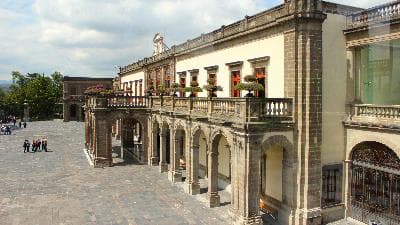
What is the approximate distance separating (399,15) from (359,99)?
3955mm

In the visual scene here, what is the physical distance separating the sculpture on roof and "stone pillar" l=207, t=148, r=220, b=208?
20.2m

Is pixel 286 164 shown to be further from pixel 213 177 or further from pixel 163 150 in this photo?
pixel 163 150

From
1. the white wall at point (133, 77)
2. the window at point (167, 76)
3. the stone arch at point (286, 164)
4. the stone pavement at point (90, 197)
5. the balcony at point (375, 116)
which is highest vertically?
the white wall at point (133, 77)

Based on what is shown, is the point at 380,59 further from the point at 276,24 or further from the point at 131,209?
the point at 131,209

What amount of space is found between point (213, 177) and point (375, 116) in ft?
25.6

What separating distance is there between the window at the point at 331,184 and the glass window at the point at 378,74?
3297mm

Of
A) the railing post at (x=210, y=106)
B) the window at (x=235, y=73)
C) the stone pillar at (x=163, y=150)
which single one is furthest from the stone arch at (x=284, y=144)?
the stone pillar at (x=163, y=150)

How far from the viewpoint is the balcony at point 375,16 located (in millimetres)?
13844

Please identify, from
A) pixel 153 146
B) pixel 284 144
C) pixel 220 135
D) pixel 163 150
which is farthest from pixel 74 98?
pixel 284 144

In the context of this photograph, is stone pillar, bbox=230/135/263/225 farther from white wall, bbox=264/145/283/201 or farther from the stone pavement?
white wall, bbox=264/145/283/201

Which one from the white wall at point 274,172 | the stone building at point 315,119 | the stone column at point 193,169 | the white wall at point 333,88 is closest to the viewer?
the stone building at point 315,119

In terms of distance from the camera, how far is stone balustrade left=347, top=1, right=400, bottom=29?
545 inches

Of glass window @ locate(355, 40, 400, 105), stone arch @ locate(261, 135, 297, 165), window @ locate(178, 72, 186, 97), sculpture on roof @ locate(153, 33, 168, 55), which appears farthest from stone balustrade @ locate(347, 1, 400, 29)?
sculpture on roof @ locate(153, 33, 168, 55)

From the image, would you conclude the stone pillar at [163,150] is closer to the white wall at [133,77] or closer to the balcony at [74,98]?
the white wall at [133,77]
